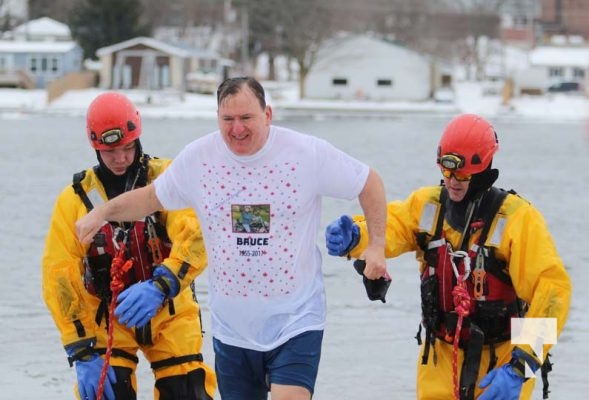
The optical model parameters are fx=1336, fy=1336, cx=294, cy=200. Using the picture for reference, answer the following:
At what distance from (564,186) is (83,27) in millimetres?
61722

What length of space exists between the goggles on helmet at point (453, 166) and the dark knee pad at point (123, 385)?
1718 millimetres

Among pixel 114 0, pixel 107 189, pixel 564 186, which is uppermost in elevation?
pixel 114 0

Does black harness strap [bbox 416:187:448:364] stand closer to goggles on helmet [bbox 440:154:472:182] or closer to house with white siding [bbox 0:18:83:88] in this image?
goggles on helmet [bbox 440:154:472:182]

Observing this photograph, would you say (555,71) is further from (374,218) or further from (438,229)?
(374,218)

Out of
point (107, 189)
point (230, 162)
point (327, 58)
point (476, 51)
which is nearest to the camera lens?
point (230, 162)

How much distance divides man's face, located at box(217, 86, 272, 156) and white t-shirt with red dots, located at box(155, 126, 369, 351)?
0.10 meters

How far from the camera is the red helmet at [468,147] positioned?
17.9 ft

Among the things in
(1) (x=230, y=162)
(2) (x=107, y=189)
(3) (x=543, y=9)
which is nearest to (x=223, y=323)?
(1) (x=230, y=162)

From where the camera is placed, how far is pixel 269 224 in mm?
5141

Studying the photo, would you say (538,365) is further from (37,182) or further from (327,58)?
(327,58)

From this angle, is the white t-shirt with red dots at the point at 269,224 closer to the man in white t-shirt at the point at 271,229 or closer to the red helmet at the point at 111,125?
the man in white t-shirt at the point at 271,229

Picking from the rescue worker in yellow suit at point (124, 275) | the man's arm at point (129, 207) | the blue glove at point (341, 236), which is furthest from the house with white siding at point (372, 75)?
the man's arm at point (129, 207)

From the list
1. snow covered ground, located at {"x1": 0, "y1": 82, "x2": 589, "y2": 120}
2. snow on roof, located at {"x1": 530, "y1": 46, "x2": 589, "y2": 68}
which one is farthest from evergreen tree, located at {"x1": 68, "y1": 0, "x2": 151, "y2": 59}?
snow on roof, located at {"x1": 530, "y1": 46, "x2": 589, "y2": 68}

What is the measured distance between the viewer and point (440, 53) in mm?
117188
